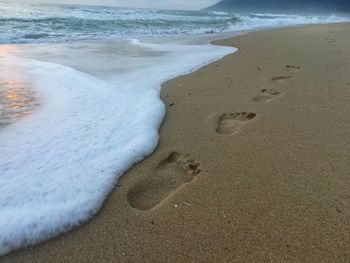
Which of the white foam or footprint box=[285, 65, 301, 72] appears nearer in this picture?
the white foam

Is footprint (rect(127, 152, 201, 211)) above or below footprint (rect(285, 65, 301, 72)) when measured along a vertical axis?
above

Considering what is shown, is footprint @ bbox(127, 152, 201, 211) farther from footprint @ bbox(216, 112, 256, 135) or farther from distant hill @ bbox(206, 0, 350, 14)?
distant hill @ bbox(206, 0, 350, 14)

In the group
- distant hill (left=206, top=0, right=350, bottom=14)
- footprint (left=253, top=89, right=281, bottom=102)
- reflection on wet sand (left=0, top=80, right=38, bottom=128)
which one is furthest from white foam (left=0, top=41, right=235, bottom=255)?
distant hill (left=206, top=0, right=350, bottom=14)

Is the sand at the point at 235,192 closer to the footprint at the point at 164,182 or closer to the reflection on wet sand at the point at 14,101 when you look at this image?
the footprint at the point at 164,182

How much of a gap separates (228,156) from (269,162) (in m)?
0.28

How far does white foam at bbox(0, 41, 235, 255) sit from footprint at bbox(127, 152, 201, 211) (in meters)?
0.18

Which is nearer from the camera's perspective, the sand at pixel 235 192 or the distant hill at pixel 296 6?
the sand at pixel 235 192

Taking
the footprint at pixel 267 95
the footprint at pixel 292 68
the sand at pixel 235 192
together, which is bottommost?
the footprint at pixel 292 68

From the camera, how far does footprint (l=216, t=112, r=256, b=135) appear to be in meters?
2.78

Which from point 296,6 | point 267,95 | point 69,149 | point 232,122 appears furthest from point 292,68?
point 296,6

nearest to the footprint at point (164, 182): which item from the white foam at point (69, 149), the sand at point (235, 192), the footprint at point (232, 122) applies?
the sand at point (235, 192)

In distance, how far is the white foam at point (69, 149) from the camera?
1771mm

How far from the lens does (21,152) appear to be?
2439mm

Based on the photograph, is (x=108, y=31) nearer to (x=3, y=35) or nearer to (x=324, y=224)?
(x=3, y=35)
